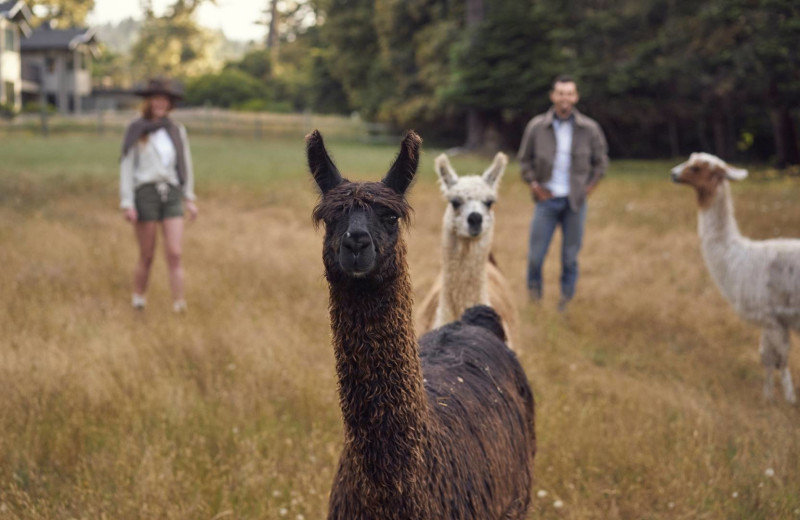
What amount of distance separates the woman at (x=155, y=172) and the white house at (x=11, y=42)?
455 inches

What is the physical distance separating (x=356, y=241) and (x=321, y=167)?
0.40m

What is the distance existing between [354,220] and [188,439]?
277cm

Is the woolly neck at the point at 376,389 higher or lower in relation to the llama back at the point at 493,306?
higher

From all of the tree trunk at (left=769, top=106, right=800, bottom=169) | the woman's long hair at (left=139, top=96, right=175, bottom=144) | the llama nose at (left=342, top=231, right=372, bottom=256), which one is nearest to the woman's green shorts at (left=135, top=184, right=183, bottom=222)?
the woman's long hair at (left=139, top=96, right=175, bottom=144)

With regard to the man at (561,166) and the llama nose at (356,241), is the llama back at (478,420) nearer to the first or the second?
the llama nose at (356,241)

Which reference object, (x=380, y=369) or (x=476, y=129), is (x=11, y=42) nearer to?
(x=476, y=129)

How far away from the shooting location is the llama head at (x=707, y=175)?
5.92 metres

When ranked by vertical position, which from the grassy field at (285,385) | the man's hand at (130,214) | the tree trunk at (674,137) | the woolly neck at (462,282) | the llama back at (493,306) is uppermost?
the tree trunk at (674,137)

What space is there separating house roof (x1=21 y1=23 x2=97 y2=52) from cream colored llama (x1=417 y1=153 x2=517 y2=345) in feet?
141

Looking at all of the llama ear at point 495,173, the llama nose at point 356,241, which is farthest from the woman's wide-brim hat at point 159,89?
the llama nose at point 356,241

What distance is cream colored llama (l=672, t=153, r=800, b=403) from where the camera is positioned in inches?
205

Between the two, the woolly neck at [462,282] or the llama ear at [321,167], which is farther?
the woolly neck at [462,282]

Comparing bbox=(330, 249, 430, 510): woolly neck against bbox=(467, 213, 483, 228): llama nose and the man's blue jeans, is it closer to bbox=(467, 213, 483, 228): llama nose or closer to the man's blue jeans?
bbox=(467, 213, 483, 228): llama nose

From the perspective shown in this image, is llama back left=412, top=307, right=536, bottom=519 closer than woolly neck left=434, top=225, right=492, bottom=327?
Yes
